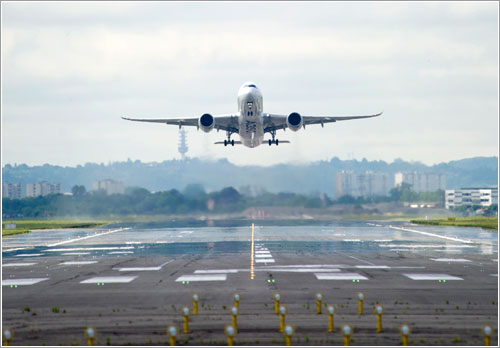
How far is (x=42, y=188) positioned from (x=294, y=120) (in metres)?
114

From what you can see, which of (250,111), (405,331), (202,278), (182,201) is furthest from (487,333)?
(182,201)

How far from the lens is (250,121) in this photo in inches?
2347

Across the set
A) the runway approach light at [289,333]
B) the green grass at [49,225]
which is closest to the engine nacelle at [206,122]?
the green grass at [49,225]

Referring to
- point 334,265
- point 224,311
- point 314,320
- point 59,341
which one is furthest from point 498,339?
point 334,265

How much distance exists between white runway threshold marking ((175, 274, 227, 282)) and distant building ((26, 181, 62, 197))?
11128 cm

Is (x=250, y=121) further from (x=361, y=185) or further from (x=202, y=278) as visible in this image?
(x=361, y=185)

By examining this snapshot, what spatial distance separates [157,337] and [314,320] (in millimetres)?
5426

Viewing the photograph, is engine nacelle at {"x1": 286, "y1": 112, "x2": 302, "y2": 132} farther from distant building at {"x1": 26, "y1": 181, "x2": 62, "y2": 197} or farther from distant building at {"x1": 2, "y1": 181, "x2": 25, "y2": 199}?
distant building at {"x1": 2, "y1": 181, "x2": 25, "y2": 199}

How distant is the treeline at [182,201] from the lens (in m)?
97.8

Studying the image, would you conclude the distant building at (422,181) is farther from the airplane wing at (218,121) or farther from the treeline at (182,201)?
the airplane wing at (218,121)

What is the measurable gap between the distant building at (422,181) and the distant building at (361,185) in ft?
27.2

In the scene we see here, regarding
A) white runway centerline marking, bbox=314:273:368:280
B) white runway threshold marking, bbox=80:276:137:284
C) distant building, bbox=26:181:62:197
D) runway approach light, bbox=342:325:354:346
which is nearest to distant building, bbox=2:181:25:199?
distant building, bbox=26:181:62:197

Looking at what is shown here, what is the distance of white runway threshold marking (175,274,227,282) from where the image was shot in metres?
34.9

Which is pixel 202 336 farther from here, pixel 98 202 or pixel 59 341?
pixel 98 202
